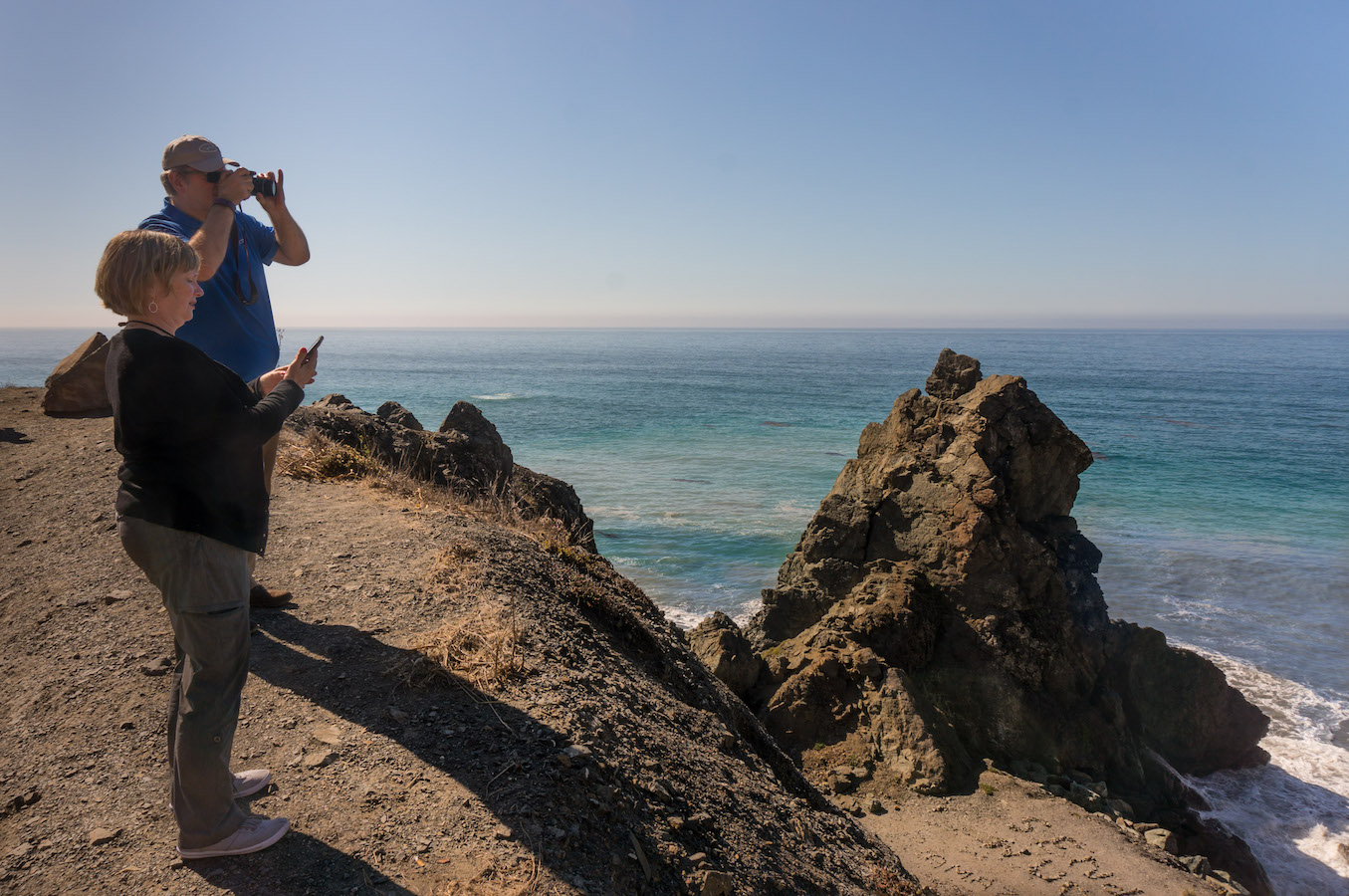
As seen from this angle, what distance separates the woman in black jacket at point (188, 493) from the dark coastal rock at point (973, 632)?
7366 mm

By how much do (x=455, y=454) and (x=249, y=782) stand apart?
6.50 metres

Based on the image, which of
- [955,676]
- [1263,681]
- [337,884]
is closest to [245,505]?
[337,884]

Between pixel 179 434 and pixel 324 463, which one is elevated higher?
pixel 179 434

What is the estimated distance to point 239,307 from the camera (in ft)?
12.6

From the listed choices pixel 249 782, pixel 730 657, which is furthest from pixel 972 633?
pixel 249 782

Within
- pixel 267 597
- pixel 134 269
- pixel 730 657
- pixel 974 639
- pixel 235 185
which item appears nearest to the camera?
pixel 134 269

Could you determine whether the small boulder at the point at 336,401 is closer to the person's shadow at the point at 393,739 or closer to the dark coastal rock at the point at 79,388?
the dark coastal rock at the point at 79,388

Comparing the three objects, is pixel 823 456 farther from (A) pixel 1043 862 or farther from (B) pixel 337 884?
(B) pixel 337 884

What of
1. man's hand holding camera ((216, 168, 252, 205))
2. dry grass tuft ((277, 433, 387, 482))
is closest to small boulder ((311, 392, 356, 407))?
dry grass tuft ((277, 433, 387, 482))

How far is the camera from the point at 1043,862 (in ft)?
23.2

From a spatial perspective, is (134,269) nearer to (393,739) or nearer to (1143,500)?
(393,739)

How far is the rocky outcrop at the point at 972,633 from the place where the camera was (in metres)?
9.12

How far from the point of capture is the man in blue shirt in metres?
3.43

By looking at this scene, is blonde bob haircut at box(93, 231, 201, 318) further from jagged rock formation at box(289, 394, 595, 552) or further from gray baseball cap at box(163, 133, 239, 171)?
jagged rock formation at box(289, 394, 595, 552)
